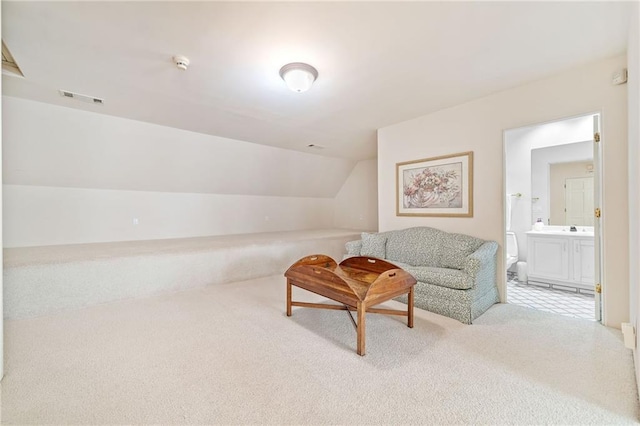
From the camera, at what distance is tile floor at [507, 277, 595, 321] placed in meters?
2.97

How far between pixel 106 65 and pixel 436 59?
291 cm

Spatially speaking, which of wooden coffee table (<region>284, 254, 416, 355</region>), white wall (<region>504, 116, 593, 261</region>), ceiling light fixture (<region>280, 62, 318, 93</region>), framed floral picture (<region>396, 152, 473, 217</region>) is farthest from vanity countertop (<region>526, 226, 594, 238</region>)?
ceiling light fixture (<region>280, 62, 318, 93</region>)

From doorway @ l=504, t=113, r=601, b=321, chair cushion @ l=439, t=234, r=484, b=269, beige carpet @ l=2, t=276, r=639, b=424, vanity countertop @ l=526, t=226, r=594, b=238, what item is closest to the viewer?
beige carpet @ l=2, t=276, r=639, b=424

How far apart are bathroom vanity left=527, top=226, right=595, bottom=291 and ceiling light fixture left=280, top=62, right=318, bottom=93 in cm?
397

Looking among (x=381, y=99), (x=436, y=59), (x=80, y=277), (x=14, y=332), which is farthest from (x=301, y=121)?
(x=14, y=332)

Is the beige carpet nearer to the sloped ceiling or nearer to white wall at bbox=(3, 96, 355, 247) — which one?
white wall at bbox=(3, 96, 355, 247)

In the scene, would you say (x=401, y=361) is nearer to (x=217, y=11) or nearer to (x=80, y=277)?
(x=217, y=11)

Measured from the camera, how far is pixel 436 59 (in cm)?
234

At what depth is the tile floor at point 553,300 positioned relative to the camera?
2.97 meters

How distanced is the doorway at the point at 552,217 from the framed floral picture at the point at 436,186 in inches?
38.5

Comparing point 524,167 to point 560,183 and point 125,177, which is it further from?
point 125,177

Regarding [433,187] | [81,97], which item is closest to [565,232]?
[433,187]

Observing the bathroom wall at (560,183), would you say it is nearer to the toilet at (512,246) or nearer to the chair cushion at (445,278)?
the toilet at (512,246)

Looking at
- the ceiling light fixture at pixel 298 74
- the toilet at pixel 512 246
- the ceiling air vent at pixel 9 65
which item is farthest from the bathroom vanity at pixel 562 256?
the ceiling air vent at pixel 9 65
